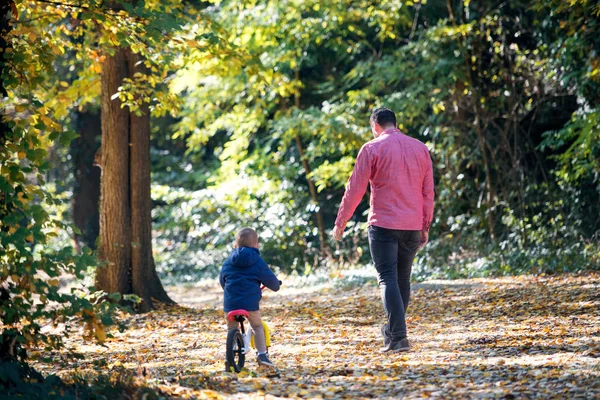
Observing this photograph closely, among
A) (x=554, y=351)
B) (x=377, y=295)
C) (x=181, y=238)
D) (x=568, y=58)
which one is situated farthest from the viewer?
(x=181, y=238)

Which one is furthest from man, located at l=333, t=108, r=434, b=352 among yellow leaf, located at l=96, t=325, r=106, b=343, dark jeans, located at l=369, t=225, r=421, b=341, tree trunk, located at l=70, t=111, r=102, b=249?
tree trunk, located at l=70, t=111, r=102, b=249

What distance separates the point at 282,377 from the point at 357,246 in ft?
36.1

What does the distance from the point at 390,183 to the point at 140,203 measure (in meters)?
5.02

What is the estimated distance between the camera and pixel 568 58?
42.6 feet

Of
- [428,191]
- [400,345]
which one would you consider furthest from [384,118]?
[400,345]

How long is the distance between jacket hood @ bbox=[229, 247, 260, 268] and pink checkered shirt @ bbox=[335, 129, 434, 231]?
861 millimetres

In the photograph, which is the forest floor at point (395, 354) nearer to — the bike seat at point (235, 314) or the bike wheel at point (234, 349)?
the bike wheel at point (234, 349)

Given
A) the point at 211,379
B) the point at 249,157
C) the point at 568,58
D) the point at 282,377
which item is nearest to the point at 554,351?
the point at 282,377

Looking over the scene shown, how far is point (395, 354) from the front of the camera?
675 cm

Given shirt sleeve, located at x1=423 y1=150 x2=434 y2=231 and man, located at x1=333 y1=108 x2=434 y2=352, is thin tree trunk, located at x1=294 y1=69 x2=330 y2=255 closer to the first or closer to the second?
shirt sleeve, located at x1=423 y1=150 x2=434 y2=231

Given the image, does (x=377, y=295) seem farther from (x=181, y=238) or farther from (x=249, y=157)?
(x=181, y=238)

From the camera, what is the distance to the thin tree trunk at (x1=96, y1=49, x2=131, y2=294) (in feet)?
35.0

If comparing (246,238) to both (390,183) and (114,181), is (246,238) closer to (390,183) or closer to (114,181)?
(390,183)

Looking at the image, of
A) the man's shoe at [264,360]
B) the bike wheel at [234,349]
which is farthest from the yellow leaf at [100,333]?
the man's shoe at [264,360]
